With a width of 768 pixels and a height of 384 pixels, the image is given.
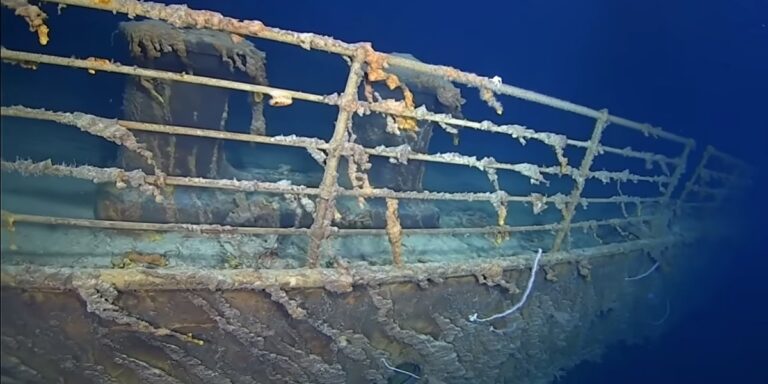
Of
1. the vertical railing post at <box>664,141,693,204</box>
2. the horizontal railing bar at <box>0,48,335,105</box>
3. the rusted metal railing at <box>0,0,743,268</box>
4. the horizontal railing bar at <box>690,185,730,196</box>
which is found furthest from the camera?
the horizontal railing bar at <box>690,185,730,196</box>

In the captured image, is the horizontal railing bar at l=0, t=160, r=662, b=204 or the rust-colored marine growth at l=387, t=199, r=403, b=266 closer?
the horizontal railing bar at l=0, t=160, r=662, b=204

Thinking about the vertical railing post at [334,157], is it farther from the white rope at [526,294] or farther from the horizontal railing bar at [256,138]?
the white rope at [526,294]

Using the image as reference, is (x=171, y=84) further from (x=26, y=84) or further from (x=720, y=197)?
(x=720, y=197)

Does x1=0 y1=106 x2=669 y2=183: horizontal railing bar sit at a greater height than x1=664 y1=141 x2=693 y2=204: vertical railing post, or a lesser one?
lesser

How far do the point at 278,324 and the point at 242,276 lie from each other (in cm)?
42

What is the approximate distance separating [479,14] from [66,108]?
19.8m

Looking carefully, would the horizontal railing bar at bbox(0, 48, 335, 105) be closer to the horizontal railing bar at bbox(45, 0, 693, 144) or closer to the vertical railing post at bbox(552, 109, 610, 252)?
the horizontal railing bar at bbox(45, 0, 693, 144)

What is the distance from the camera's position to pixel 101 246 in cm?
280

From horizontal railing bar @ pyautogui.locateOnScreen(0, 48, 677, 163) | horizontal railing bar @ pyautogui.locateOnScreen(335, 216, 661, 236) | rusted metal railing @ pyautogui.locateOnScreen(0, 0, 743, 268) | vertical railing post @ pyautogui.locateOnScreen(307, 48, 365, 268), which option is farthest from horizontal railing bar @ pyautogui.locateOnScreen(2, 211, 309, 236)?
horizontal railing bar @ pyautogui.locateOnScreen(0, 48, 677, 163)

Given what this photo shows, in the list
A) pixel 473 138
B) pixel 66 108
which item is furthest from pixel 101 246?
pixel 473 138

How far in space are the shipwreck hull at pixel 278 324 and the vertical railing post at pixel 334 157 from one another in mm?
267

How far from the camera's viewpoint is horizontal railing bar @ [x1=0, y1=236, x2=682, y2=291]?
2232mm

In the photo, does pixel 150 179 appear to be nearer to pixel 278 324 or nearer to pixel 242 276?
pixel 242 276

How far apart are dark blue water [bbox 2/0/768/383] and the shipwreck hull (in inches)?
71.5
